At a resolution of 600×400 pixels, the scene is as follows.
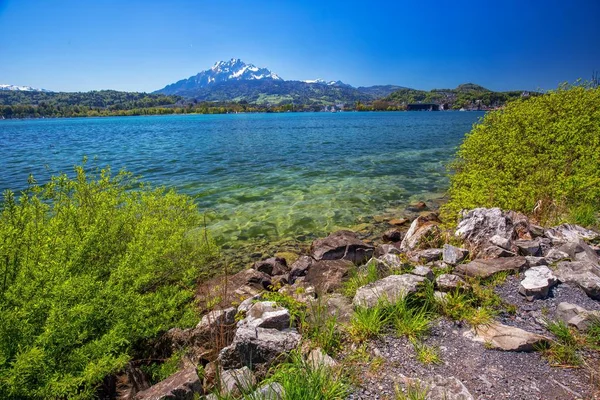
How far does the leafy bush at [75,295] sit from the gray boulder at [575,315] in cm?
751

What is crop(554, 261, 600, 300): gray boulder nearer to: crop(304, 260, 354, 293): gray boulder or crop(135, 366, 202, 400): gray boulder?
crop(304, 260, 354, 293): gray boulder

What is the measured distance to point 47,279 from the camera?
223 inches

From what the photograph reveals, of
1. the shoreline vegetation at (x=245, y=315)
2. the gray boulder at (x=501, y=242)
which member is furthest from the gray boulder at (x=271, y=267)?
the gray boulder at (x=501, y=242)

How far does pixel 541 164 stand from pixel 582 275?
350 inches

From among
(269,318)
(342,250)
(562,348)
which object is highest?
(562,348)

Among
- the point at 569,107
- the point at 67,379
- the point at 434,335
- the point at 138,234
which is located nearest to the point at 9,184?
the point at 138,234

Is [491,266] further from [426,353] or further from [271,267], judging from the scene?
[271,267]

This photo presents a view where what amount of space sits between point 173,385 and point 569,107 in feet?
68.7

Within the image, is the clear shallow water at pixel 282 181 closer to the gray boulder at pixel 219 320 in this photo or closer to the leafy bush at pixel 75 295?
the leafy bush at pixel 75 295

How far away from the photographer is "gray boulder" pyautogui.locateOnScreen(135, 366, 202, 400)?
4801 mm

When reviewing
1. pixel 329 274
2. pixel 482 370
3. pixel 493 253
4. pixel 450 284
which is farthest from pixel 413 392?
pixel 329 274

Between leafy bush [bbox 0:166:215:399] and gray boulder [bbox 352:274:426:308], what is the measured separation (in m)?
4.05

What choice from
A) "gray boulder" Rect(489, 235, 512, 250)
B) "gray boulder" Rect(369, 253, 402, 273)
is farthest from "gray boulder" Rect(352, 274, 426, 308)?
"gray boulder" Rect(489, 235, 512, 250)

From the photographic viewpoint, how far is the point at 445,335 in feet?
18.3
